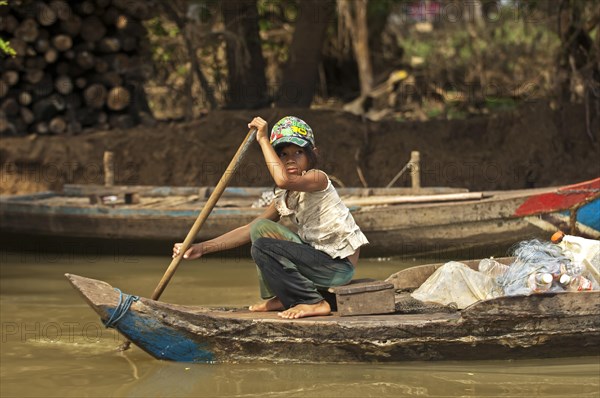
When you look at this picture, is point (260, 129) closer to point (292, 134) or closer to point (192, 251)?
point (292, 134)

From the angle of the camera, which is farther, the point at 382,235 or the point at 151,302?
the point at 382,235

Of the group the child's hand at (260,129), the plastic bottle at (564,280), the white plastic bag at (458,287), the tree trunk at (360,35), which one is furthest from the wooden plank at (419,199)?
the tree trunk at (360,35)

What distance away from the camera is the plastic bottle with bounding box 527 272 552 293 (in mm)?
5684

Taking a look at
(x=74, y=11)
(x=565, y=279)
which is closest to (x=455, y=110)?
(x=74, y=11)

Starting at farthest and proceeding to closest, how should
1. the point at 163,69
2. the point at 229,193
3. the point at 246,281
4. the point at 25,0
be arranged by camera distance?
the point at 163,69 < the point at 25,0 < the point at 229,193 < the point at 246,281

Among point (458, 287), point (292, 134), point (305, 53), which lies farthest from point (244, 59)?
point (292, 134)

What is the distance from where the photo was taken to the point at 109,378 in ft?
18.3

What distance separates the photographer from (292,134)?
5.53m

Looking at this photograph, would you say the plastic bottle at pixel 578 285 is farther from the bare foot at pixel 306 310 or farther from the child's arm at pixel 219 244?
the child's arm at pixel 219 244

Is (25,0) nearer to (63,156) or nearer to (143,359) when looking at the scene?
(63,156)

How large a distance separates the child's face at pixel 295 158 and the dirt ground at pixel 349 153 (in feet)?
21.5

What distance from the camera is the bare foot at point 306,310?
558cm

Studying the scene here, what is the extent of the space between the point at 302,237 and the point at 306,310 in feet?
1.34

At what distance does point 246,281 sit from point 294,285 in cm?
281
